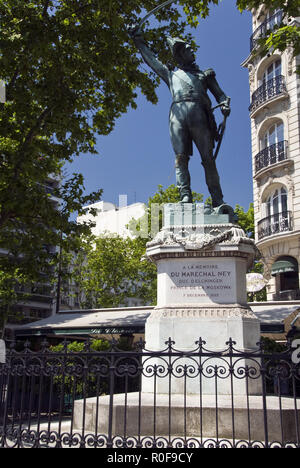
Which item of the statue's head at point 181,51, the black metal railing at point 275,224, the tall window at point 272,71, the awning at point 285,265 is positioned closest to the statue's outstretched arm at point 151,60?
the statue's head at point 181,51

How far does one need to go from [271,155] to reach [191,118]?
18.9 m

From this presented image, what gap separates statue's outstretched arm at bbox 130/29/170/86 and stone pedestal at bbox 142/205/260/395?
3.04 metres

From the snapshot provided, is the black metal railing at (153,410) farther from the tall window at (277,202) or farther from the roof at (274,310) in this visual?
the tall window at (277,202)

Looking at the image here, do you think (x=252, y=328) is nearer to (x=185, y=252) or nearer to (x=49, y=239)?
(x=185, y=252)

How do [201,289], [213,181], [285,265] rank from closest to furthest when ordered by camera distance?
1. [201,289]
2. [213,181]
3. [285,265]

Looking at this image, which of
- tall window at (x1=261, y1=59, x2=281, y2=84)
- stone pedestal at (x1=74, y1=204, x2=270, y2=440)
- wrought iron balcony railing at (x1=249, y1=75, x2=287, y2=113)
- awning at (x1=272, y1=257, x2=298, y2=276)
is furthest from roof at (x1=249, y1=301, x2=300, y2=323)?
tall window at (x1=261, y1=59, x2=281, y2=84)

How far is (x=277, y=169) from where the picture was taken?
25422mm

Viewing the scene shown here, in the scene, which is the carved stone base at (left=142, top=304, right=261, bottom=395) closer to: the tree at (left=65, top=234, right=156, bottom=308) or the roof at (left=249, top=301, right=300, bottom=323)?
the roof at (left=249, top=301, right=300, bottom=323)

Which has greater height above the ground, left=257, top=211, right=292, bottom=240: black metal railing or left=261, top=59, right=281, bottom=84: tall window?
left=261, top=59, right=281, bottom=84: tall window

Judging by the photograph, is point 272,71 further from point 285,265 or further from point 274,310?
point 274,310

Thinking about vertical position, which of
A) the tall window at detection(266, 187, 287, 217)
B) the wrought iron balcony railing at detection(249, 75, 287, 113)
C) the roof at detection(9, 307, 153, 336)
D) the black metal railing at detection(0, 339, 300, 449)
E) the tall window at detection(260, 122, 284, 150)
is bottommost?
the black metal railing at detection(0, 339, 300, 449)

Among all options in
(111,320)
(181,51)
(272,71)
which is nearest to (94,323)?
(111,320)

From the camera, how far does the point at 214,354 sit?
4.64m

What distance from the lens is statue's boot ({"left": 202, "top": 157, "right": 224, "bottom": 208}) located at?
27.8 feet
